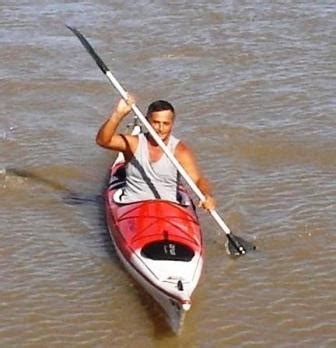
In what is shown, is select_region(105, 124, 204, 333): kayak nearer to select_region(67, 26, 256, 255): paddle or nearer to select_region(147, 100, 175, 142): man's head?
select_region(67, 26, 256, 255): paddle

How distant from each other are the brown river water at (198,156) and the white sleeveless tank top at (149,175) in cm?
67

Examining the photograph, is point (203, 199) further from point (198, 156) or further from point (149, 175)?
point (198, 156)

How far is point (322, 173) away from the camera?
32.2 feet

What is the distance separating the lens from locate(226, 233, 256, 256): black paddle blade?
8.05 metres

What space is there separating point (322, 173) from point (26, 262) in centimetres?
343

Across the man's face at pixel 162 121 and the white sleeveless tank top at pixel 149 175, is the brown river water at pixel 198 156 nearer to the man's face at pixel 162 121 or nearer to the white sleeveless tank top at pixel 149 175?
the white sleeveless tank top at pixel 149 175

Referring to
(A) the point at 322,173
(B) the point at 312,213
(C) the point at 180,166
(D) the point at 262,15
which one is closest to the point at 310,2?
(D) the point at 262,15

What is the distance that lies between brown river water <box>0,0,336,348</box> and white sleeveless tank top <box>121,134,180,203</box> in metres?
0.67

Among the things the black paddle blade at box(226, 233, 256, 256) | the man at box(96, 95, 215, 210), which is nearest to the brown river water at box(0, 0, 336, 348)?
the black paddle blade at box(226, 233, 256, 256)

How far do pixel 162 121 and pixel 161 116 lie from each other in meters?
0.04

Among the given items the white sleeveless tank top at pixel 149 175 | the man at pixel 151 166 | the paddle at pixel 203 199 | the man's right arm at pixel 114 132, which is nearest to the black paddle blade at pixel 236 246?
the paddle at pixel 203 199

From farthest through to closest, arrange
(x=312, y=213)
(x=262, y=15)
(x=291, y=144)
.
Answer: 1. (x=262, y=15)
2. (x=291, y=144)
3. (x=312, y=213)

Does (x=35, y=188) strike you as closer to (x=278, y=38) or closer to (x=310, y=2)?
(x=278, y=38)

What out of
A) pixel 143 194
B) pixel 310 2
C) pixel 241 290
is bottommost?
pixel 310 2
